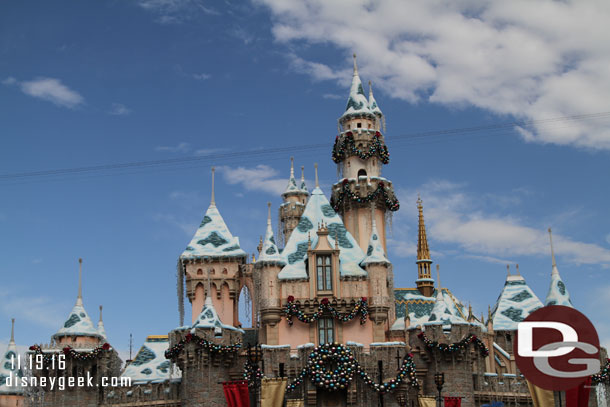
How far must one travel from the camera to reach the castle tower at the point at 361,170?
207ft

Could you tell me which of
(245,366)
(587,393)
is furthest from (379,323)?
(587,393)

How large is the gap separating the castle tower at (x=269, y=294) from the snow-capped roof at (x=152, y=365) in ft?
21.8

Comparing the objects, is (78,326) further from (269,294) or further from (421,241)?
(421,241)

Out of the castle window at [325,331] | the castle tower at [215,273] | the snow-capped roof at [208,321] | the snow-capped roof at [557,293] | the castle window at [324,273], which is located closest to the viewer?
the snow-capped roof at [208,321]

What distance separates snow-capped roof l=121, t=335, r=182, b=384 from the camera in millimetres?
57625

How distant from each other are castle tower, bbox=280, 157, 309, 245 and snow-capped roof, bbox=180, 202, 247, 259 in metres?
10.8

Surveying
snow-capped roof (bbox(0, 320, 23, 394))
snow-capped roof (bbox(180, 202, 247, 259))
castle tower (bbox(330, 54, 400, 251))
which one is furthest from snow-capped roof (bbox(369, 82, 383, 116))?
snow-capped roof (bbox(0, 320, 23, 394))

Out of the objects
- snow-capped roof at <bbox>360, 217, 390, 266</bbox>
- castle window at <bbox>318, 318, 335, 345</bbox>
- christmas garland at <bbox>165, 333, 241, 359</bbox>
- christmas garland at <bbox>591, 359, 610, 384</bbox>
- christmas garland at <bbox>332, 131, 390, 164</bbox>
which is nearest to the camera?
christmas garland at <bbox>165, 333, 241, 359</bbox>

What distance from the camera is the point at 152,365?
58875 millimetres

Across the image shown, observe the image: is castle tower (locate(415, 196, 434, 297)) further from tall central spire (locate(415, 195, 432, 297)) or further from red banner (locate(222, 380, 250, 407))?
red banner (locate(222, 380, 250, 407))

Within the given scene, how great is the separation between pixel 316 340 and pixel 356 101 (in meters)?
20.4

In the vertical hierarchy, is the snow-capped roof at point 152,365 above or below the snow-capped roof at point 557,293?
below

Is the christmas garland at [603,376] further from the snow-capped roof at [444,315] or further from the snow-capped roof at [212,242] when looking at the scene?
the snow-capped roof at [212,242]

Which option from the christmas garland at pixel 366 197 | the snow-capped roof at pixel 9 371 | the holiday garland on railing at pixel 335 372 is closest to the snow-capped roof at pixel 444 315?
the holiday garland on railing at pixel 335 372
